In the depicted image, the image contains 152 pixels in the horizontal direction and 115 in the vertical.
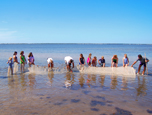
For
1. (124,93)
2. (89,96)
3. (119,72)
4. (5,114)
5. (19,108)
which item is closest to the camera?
(5,114)

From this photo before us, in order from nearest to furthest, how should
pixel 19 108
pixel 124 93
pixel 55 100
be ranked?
pixel 19 108
pixel 55 100
pixel 124 93

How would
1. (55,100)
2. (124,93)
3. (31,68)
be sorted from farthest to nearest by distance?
1. (31,68)
2. (124,93)
3. (55,100)

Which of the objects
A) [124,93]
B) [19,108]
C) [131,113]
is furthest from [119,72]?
[19,108]

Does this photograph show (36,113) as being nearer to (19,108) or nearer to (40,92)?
(19,108)

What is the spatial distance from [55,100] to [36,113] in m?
1.08

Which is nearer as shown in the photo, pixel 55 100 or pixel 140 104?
pixel 140 104

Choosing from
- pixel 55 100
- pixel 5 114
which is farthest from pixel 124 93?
pixel 5 114

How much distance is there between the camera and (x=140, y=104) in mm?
4984

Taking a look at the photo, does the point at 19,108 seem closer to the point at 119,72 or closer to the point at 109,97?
the point at 109,97

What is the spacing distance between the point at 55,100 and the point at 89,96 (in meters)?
1.39

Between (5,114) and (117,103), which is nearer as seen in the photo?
(5,114)

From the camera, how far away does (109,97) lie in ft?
18.4

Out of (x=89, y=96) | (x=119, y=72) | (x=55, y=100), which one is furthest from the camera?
(x=119, y=72)

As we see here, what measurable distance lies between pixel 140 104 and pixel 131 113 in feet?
2.76
